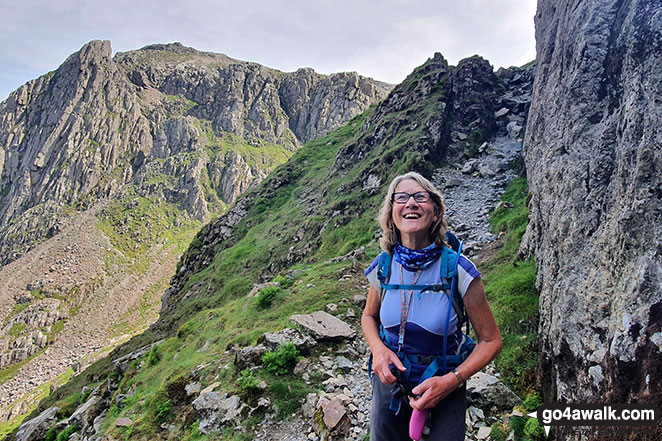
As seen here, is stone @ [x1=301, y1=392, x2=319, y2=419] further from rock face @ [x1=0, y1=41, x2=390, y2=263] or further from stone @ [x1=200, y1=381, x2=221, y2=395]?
rock face @ [x1=0, y1=41, x2=390, y2=263]

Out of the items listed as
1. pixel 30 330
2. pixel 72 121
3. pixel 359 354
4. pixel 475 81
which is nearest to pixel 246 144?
pixel 72 121

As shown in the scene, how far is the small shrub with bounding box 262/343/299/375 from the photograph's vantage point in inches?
336

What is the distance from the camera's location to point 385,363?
3.03m

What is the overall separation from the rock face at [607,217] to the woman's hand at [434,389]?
2.58m

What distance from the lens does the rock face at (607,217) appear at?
3.82 m

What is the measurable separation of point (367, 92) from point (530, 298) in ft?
634

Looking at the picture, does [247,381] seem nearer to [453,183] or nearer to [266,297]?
[266,297]

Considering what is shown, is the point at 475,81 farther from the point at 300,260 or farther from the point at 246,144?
the point at 246,144

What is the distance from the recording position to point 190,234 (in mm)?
152875

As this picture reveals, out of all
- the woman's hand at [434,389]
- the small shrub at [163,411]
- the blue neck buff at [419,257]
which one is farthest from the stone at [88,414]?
the blue neck buff at [419,257]

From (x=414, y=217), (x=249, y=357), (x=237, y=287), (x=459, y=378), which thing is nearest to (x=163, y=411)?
(x=249, y=357)

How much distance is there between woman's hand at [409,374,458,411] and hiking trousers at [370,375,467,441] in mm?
241

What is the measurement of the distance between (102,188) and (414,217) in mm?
193390

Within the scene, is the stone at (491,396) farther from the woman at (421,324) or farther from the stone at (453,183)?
the stone at (453,183)
